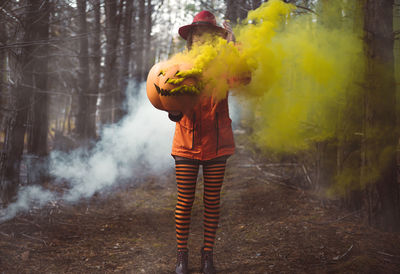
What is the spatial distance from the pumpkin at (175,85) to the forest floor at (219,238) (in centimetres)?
171

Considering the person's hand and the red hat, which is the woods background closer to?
the red hat

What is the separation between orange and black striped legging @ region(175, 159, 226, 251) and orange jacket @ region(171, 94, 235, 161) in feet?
0.31

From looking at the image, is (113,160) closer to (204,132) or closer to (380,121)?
(204,132)

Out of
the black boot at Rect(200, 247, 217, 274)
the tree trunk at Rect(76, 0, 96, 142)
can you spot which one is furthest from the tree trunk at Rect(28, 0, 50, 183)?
the black boot at Rect(200, 247, 217, 274)

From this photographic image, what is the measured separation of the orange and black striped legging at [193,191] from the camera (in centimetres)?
304

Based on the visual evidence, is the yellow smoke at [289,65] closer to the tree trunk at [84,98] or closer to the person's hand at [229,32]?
the person's hand at [229,32]

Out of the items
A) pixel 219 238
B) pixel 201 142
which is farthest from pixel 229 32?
pixel 219 238

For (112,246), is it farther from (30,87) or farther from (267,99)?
(30,87)

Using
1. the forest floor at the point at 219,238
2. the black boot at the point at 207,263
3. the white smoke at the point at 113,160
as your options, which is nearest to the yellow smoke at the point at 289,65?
the forest floor at the point at 219,238

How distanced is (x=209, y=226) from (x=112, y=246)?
1474 millimetres

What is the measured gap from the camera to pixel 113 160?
8.68 m

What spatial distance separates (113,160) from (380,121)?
6.65 m

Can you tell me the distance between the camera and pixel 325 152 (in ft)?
17.6

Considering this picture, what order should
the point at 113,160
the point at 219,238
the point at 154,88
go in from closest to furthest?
the point at 154,88 < the point at 219,238 < the point at 113,160
